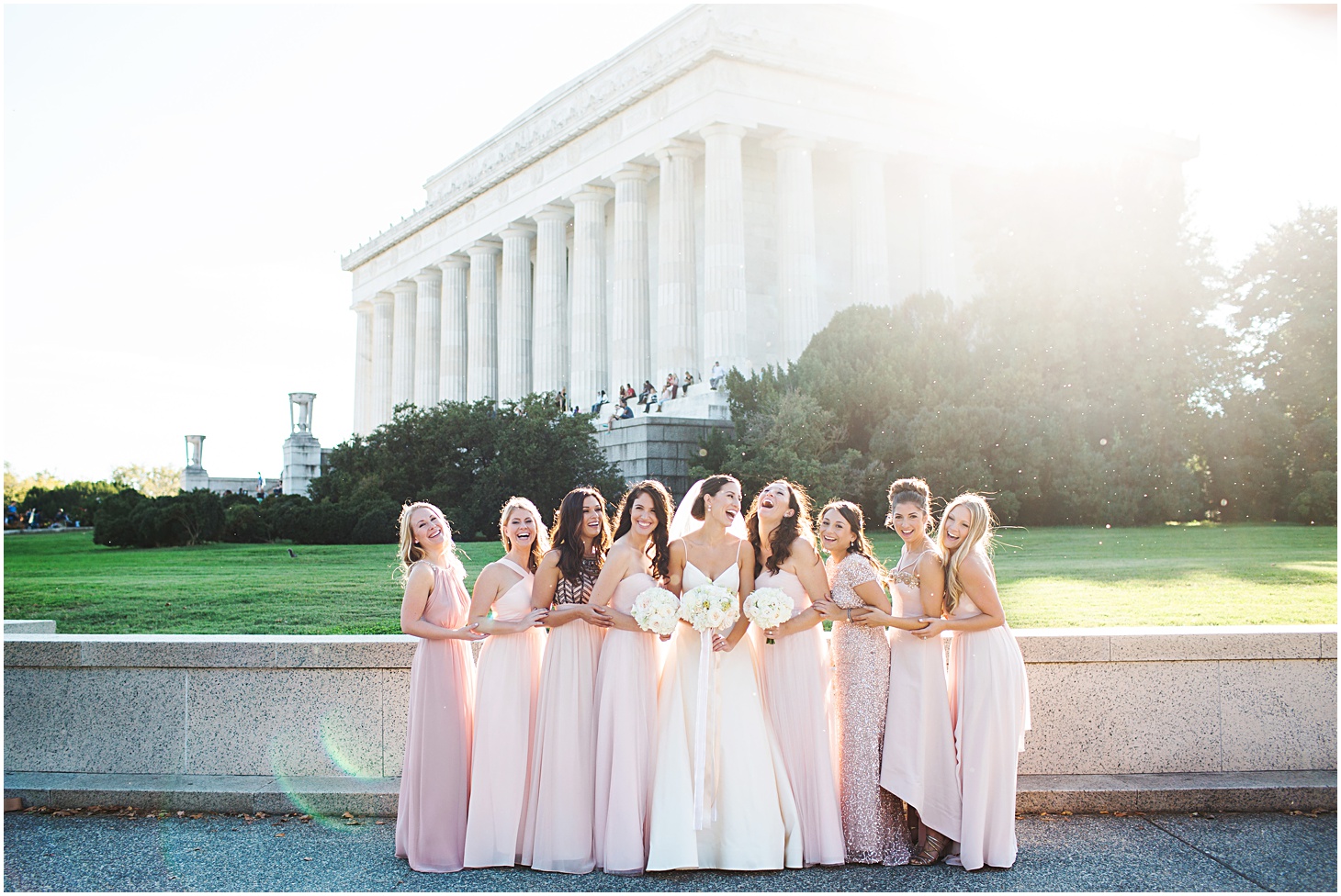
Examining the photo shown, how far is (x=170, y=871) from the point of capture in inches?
330

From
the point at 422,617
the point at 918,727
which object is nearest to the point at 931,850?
the point at 918,727

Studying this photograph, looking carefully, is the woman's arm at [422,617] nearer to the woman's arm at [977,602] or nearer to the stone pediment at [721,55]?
the woman's arm at [977,602]

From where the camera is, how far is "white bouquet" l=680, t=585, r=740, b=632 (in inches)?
311

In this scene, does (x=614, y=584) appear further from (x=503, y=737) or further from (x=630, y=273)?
(x=630, y=273)

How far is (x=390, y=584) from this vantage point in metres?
19.6

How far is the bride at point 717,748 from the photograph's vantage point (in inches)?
317

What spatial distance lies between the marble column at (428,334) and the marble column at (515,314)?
9.10 metres

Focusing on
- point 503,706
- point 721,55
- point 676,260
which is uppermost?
point 721,55

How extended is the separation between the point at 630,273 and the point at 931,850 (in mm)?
47344

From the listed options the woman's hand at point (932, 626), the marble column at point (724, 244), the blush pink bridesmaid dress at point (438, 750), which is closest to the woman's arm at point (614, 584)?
the blush pink bridesmaid dress at point (438, 750)

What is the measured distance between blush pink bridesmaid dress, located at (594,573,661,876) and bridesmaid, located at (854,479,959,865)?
1.75 meters

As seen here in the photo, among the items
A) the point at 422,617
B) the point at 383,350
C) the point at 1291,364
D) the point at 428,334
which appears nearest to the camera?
the point at 422,617

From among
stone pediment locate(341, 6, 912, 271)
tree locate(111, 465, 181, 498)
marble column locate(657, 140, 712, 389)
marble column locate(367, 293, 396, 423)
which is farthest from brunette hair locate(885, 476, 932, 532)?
tree locate(111, 465, 181, 498)

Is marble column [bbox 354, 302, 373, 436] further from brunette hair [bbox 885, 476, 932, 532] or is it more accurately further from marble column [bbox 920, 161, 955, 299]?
brunette hair [bbox 885, 476, 932, 532]
